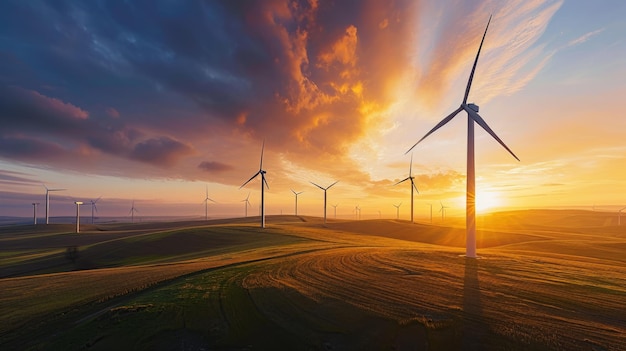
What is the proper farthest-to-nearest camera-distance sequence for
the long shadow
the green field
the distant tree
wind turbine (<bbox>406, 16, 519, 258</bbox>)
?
the distant tree → wind turbine (<bbox>406, 16, 519, 258</bbox>) → the green field → the long shadow

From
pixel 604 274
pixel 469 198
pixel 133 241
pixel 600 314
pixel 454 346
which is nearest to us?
pixel 454 346

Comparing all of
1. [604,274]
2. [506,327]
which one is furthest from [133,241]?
[604,274]

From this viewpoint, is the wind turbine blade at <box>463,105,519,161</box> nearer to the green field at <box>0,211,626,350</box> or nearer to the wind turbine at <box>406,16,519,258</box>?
the wind turbine at <box>406,16,519,258</box>

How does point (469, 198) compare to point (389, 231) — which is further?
point (389, 231)

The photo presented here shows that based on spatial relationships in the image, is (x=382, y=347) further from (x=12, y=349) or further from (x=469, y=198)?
(x=469, y=198)

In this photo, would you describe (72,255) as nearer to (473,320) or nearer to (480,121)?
(473,320)

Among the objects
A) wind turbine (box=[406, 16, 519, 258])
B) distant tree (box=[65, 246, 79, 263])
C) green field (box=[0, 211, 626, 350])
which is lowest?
distant tree (box=[65, 246, 79, 263])

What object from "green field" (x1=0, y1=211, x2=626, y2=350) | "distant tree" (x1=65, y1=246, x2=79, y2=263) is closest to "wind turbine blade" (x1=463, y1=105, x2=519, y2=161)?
"green field" (x1=0, y1=211, x2=626, y2=350)

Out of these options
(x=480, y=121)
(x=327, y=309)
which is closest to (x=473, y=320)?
(x=327, y=309)
